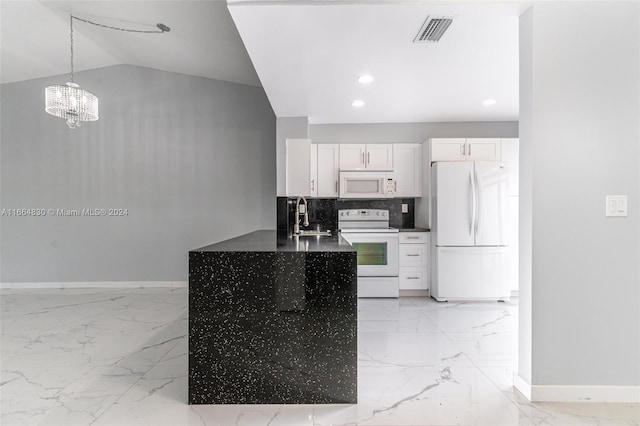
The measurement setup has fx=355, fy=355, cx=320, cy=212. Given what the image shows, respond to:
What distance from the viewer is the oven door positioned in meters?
4.50

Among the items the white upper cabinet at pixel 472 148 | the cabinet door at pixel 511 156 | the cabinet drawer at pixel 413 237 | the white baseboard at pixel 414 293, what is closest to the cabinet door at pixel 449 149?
the white upper cabinet at pixel 472 148

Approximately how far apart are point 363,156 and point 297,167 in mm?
1023

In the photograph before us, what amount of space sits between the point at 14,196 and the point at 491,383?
21.0 feet

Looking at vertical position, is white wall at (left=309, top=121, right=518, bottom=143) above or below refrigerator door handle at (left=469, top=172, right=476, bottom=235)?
above

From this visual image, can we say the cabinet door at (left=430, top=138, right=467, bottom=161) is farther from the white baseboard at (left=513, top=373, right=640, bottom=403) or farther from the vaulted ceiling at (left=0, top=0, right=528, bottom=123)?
the white baseboard at (left=513, top=373, right=640, bottom=403)

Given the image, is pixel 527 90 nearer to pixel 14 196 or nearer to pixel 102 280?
pixel 102 280

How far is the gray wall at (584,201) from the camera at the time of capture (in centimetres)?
204

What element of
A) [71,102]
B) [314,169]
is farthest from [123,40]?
[314,169]

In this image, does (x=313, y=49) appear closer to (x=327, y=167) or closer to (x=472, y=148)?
(x=327, y=167)

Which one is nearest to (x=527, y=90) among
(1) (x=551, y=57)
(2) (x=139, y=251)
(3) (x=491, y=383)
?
(1) (x=551, y=57)

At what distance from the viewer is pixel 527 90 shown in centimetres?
211

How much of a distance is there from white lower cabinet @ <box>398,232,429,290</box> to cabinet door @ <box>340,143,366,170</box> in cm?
116

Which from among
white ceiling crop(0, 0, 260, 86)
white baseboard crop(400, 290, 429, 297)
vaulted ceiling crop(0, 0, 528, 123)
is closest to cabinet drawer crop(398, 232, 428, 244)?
white baseboard crop(400, 290, 429, 297)

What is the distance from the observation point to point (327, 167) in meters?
4.85
